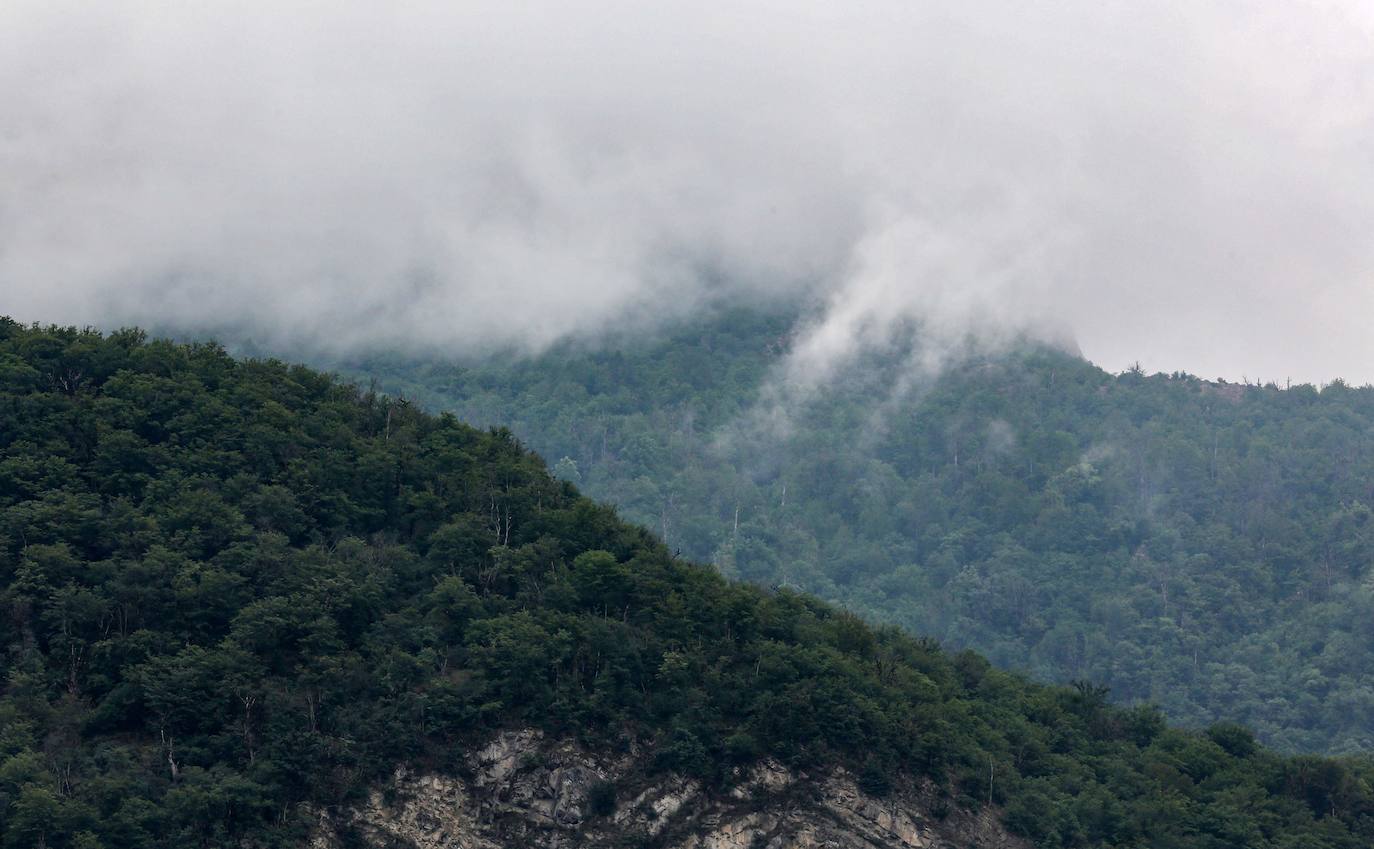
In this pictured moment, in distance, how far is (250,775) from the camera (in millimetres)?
69562

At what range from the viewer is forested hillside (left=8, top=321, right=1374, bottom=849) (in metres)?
70.5

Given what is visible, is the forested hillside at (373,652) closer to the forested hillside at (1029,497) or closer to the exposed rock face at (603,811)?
the exposed rock face at (603,811)

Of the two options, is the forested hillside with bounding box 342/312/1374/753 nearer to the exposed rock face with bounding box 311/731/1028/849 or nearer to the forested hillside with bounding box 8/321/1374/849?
the forested hillside with bounding box 8/321/1374/849

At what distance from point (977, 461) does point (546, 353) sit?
136ft

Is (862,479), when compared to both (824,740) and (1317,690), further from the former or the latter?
(824,740)

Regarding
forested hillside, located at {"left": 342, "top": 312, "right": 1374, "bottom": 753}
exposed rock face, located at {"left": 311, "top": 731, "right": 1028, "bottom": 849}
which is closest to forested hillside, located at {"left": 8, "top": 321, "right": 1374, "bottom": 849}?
exposed rock face, located at {"left": 311, "top": 731, "right": 1028, "bottom": 849}

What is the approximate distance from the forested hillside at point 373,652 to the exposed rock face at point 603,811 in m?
0.75

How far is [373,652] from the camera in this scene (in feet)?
249

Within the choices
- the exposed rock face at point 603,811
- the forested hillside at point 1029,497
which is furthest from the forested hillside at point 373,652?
the forested hillside at point 1029,497

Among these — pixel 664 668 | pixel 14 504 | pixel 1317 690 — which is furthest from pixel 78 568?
pixel 1317 690

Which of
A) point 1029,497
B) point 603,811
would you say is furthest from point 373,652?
point 1029,497

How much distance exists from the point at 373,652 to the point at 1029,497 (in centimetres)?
10938

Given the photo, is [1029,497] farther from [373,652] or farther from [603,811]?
[373,652]

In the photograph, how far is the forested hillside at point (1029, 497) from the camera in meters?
152
